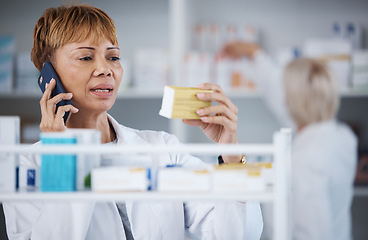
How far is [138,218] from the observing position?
4.17 feet

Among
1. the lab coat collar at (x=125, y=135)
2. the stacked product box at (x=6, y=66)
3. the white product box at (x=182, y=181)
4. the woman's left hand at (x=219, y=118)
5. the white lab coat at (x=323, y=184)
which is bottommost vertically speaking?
the white lab coat at (x=323, y=184)

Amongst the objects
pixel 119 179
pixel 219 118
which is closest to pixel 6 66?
pixel 219 118

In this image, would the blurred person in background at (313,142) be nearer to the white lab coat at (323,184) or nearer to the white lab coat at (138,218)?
the white lab coat at (323,184)

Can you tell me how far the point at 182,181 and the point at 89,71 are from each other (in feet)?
1.71

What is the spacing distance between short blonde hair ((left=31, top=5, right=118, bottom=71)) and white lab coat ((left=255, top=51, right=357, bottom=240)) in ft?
4.70

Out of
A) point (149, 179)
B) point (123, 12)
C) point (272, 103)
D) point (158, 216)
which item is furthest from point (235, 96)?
point (149, 179)

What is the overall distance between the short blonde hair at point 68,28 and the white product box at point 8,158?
0.39 metres

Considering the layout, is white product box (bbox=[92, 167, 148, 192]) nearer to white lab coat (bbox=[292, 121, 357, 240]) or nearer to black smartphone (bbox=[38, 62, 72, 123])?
black smartphone (bbox=[38, 62, 72, 123])

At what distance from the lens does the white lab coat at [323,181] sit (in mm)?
2367

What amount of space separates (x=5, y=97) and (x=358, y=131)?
2.08 metres

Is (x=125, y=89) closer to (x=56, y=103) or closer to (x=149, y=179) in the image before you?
(x=56, y=103)

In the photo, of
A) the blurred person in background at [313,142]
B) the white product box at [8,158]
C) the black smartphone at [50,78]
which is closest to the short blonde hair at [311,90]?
the blurred person in background at [313,142]

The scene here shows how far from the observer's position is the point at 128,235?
131 centimetres

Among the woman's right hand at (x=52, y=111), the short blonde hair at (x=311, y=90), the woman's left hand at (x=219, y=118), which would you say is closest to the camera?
the woman's left hand at (x=219, y=118)
